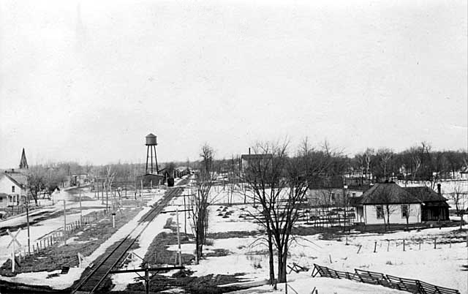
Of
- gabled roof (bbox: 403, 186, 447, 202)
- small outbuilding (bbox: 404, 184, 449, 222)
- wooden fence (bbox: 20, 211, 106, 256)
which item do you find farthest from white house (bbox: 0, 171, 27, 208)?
small outbuilding (bbox: 404, 184, 449, 222)

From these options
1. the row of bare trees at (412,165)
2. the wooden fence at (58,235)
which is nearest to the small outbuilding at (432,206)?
the wooden fence at (58,235)

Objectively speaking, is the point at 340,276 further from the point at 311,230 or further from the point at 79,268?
the point at 311,230

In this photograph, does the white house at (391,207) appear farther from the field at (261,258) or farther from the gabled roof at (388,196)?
the field at (261,258)

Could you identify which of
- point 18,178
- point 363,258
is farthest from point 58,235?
point 18,178

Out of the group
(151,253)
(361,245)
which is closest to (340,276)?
(361,245)

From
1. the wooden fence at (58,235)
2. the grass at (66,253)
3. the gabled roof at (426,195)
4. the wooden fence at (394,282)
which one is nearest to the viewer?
the wooden fence at (394,282)

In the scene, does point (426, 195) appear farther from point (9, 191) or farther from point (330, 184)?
point (9, 191)

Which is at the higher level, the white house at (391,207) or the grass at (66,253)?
the white house at (391,207)

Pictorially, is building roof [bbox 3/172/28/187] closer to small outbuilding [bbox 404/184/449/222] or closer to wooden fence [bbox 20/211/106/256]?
wooden fence [bbox 20/211/106/256]

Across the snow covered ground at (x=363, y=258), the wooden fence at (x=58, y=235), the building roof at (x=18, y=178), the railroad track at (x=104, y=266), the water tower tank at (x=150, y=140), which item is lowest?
the snow covered ground at (x=363, y=258)
